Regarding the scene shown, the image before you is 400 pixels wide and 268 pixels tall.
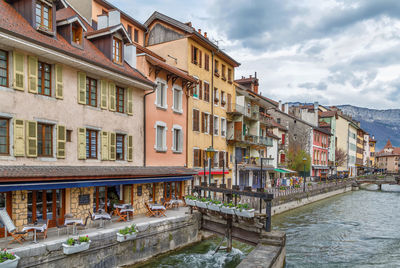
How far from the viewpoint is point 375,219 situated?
87.0ft

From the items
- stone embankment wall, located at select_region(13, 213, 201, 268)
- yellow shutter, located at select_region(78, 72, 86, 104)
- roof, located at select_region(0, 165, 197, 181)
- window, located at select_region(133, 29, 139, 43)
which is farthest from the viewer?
window, located at select_region(133, 29, 139, 43)

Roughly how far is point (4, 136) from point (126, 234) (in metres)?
5.71

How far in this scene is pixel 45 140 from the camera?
43.5ft

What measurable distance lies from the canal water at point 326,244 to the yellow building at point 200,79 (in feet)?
25.4

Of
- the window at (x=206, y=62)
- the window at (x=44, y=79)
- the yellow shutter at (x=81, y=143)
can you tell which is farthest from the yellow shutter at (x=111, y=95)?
the window at (x=206, y=62)

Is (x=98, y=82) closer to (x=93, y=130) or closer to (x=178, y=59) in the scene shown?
(x=93, y=130)

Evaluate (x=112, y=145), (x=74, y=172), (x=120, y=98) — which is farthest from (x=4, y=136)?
(x=120, y=98)

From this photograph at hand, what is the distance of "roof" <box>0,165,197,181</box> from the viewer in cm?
1107

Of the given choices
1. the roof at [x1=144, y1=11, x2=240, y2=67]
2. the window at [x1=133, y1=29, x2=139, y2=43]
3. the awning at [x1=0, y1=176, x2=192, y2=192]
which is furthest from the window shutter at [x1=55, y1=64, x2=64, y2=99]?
the window at [x1=133, y1=29, x2=139, y2=43]

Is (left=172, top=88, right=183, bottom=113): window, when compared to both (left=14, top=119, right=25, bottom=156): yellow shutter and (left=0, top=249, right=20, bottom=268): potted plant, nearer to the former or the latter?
(left=14, top=119, right=25, bottom=156): yellow shutter

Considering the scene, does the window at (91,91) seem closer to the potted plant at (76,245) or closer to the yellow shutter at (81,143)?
the yellow shutter at (81,143)

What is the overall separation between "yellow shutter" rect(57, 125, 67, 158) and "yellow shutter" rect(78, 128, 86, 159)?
85cm

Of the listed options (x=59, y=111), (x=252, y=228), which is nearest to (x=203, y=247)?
(x=252, y=228)

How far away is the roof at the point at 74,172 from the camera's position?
11066mm
